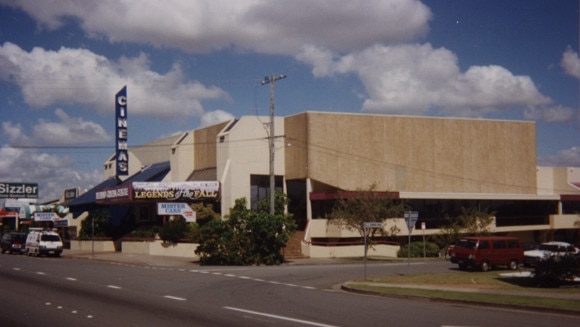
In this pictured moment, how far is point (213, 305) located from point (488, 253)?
Result: 19.1m

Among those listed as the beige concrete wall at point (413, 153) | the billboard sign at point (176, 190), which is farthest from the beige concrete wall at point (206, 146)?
the beige concrete wall at point (413, 153)

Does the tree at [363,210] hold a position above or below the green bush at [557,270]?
above

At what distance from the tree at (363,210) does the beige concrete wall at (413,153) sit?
17.3 ft

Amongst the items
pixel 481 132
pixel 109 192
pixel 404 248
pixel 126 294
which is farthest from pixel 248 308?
pixel 481 132

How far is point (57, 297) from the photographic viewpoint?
19.1 metres

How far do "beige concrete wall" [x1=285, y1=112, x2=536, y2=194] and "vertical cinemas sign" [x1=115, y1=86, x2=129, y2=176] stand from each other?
45.0 ft

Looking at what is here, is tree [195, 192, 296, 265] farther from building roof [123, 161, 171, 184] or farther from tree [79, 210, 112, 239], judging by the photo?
building roof [123, 161, 171, 184]

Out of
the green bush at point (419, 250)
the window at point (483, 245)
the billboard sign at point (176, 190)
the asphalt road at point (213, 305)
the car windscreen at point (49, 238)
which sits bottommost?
the green bush at point (419, 250)

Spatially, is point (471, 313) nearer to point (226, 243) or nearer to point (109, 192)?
point (226, 243)

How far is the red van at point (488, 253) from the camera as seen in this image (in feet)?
105

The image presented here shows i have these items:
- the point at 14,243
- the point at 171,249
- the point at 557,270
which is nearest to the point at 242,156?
the point at 171,249

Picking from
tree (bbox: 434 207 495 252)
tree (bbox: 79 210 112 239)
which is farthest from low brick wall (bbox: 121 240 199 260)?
tree (bbox: 434 207 495 252)

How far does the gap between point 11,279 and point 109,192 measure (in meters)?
25.6

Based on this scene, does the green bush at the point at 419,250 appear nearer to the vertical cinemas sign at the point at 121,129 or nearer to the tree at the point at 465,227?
the tree at the point at 465,227
